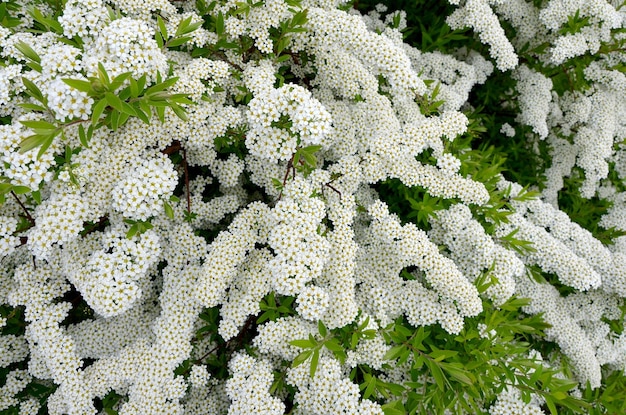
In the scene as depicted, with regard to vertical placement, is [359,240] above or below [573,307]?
above

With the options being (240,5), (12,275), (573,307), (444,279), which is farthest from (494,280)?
(12,275)

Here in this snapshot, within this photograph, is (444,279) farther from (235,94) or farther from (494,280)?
(235,94)

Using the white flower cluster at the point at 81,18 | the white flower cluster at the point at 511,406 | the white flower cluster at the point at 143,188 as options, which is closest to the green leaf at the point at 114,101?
the white flower cluster at the point at 143,188

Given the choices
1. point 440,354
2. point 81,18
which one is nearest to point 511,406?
point 440,354

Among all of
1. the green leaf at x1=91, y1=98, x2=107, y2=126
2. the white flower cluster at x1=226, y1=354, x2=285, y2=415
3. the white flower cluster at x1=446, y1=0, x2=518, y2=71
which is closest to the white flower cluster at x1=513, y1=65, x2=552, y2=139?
the white flower cluster at x1=446, y1=0, x2=518, y2=71

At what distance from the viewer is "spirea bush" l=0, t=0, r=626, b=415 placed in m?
2.89

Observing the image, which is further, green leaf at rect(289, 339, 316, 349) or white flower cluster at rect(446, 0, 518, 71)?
white flower cluster at rect(446, 0, 518, 71)

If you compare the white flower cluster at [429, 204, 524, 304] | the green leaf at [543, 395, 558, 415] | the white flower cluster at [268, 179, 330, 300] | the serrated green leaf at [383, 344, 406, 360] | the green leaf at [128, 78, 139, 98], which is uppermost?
the green leaf at [128, 78, 139, 98]

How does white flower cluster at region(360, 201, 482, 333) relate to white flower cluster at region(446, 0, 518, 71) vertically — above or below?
below

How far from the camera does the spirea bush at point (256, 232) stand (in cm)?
289

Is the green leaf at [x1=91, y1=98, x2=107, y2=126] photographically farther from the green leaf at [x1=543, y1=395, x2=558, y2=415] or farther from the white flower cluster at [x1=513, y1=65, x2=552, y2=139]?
the white flower cluster at [x1=513, y1=65, x2=552, y2=139]

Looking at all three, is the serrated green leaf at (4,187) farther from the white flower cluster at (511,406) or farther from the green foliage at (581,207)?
the green foliage at (581,207)

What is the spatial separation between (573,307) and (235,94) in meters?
3.83

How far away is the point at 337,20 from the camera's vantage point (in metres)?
3.43
